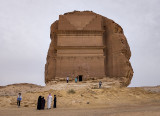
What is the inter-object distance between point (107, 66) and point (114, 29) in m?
5.76

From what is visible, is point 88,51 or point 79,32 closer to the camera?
point 88,51

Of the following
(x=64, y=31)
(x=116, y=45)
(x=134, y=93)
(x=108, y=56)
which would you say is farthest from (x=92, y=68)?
(x=134, y=93)

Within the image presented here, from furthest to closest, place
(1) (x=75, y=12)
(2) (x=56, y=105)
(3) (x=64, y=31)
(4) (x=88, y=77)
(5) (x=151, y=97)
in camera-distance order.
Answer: (1) (x=75, y=12)
(3) (x=64, y=31)
(4) (x=88, y=77)
(5) (x=151, y=97)
(2) (x=56, y=105)

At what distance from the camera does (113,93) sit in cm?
1555

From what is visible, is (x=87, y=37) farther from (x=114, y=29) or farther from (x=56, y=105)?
(x=56, y=105)

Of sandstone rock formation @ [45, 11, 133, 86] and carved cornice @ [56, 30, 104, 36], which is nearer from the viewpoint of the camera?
sandstone rock formation @ [45, 11, 133, 86]

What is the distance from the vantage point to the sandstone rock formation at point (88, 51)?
23.3 meters

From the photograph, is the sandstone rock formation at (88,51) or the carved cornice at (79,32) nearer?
the sandstone rock formation at (88,51)

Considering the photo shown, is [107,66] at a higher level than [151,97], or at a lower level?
higher

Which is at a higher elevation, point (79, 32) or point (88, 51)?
point (79, 32)

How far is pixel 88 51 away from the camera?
24.2m

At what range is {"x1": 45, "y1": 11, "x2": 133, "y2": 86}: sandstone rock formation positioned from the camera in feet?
76.4

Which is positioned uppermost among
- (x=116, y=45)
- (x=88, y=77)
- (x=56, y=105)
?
(x=116, y=45)

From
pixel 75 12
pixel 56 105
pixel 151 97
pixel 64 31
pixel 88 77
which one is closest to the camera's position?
pixel 56 105
